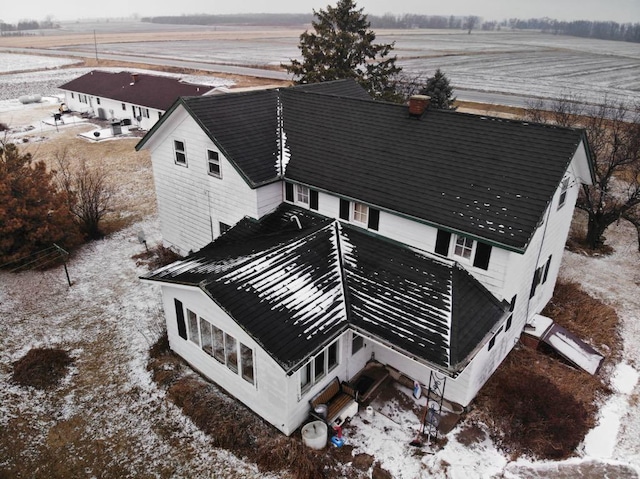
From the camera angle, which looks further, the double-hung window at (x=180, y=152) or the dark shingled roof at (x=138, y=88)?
the dark shingled roof at (x=138, y=88)

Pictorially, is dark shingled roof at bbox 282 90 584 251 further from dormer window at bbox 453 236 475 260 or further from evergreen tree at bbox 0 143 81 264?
evergreen tree at bbox 0 143 81 264

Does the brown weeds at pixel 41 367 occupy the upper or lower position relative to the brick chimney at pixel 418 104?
lower

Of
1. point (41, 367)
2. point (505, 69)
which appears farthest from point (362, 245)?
point (505, 69)

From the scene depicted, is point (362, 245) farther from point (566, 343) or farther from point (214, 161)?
point (566, 343)

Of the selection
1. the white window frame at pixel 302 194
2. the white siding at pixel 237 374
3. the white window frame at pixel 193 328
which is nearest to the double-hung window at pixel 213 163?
the white window frame at pixel 302 194

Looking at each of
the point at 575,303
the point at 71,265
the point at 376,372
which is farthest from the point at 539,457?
the point at 71,265

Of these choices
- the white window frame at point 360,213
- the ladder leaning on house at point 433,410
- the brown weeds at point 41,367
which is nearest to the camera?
the ladder leaning on house at point 433,410

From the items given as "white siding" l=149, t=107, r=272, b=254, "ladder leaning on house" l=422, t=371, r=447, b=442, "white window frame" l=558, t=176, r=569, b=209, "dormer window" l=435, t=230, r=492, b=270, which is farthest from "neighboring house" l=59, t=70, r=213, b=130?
"ladder leaning on house" l=422, t=371, r=447, b=442

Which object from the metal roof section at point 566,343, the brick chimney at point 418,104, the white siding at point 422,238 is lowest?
the metal roof section at point 566,343

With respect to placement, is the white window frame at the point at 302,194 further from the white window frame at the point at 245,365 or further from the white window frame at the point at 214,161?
the white window frame at the point at 245,365
